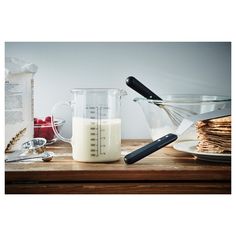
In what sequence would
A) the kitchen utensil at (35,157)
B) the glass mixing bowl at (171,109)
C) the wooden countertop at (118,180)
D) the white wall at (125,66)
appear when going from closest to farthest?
the wooden countertop at (118,180) → the kitchen utensil at (35,157) → the glass mixing bowl at (171,109) → the white wall at (125,66)

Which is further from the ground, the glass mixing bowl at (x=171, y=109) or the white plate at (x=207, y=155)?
the glass mixing bowl at (x=171, y=109)

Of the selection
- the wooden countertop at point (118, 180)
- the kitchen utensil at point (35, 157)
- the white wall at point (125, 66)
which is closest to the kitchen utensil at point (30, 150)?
the kitchen utensil at point (35, 157)

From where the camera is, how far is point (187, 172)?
761 millimetres

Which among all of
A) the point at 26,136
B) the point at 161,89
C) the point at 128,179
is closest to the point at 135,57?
the point at 161,89

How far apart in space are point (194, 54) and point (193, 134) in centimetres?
25

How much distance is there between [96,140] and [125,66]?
37 cm

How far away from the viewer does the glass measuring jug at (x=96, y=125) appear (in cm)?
84

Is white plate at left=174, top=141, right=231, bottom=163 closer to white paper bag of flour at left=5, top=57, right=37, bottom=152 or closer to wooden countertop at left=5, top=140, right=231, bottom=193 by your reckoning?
wooden countertop at left=5, top=140, right=231, bottom=193

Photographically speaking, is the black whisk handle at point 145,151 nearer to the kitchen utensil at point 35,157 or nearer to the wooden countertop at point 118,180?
the wooden countertop at point 118,180

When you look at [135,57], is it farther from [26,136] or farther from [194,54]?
[26,136]

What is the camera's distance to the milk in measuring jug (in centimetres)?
84

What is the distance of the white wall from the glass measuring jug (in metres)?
0.28

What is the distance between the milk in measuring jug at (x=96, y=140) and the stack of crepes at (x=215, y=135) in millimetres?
173

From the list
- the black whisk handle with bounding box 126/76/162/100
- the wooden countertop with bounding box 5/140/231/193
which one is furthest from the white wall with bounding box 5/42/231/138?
the wooden countertop with bounding box 5/140/231/193
